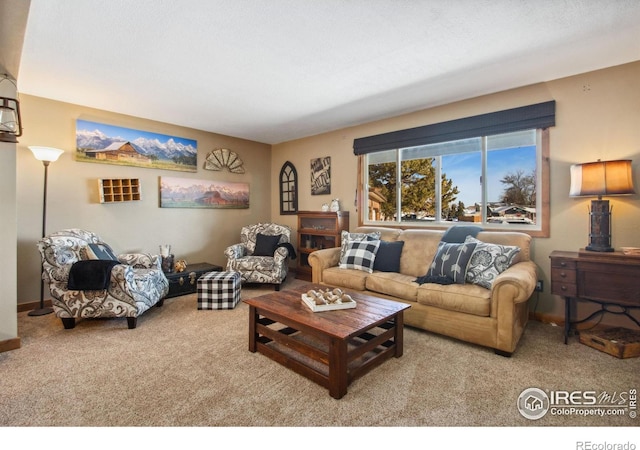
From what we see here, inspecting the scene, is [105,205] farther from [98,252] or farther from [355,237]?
[355,237]

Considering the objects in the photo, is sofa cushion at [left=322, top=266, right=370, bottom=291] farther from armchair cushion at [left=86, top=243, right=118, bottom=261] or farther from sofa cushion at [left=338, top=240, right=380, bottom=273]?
armchair cushion at [left=86, top=243, right=118, bottom=261]

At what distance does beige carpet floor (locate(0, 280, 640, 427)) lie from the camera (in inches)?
64.0

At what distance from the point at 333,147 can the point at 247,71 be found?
2.30 meters

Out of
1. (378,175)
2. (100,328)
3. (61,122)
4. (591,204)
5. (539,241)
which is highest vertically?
(61,122)

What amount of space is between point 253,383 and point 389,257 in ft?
6.70

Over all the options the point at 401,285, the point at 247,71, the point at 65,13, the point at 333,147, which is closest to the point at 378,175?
the point at 333,147

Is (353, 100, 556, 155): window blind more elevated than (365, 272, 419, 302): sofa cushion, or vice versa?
(353, 100, 556, 155): window blind

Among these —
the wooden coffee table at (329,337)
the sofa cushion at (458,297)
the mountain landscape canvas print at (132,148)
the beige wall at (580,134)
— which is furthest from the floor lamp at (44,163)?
the beige wall at (580,134)

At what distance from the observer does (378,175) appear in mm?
4516

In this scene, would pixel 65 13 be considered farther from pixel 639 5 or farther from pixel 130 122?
pixel 639 5

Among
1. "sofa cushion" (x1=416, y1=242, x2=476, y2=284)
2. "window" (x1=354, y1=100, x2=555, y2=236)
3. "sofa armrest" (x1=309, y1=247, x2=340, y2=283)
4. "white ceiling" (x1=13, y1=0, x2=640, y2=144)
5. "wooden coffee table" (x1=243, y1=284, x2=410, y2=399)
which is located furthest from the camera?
"sofa armrest" (x1=309, y1=247, x2=340, y2=283)

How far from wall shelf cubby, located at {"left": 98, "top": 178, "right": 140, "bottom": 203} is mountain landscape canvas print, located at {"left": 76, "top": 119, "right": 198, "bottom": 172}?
0.26 meters

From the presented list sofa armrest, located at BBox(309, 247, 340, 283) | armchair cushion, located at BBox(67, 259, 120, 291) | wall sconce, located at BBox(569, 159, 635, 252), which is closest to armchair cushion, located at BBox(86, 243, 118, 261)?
armchair cushion, located at BBox(67, 259, 120, 291)

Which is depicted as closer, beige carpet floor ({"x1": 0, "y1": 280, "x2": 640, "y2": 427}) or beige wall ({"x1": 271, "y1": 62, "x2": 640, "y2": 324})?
beige carpet floor ({"x1": 0, "y1": 280, "x2": 640, "y2": 427})
